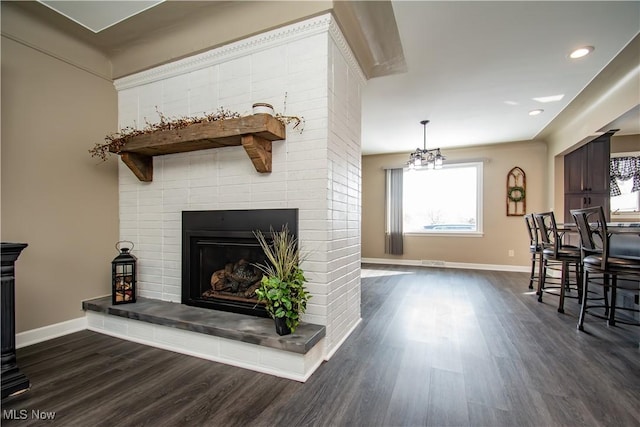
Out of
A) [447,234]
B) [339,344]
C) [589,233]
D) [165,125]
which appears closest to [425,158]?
[589,233]

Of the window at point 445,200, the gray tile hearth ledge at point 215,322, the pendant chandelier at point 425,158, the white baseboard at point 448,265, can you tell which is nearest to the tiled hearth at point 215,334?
the gray tile hearth ledge at point 215,322

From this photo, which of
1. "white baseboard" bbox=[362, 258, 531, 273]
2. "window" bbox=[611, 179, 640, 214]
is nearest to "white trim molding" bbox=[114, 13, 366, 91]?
→ "white baseboard" bbox=[362, 258, 531, 273]

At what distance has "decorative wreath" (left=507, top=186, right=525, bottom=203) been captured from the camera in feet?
17.8

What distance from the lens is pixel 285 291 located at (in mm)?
1801

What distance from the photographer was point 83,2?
84.8 inches

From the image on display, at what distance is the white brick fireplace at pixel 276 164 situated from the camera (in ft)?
6.69

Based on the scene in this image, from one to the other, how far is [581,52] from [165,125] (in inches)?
141

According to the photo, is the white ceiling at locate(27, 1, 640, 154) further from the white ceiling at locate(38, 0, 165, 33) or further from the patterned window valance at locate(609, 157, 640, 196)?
the patterned window valance at locate(609, 157, 640, 196)

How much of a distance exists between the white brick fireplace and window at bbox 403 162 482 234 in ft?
12.9

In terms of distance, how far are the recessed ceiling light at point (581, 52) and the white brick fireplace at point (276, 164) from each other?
1849 mm

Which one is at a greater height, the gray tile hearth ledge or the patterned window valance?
the patterned window valance

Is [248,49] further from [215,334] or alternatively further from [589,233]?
[589,233]

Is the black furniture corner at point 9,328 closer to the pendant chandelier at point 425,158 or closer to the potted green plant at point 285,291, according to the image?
the potted green plant at point 285,291

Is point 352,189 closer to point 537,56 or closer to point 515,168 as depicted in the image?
point 537,56
